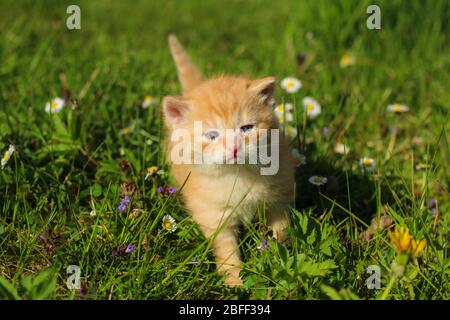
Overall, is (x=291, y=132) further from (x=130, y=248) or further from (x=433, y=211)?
(x=130, y=248)

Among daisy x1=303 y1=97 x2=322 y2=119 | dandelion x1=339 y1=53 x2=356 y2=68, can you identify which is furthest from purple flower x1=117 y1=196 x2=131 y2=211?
dandelion x1=339 y1=53 x2=356 y2=68

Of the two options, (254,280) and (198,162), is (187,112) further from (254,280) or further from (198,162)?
(254,280)

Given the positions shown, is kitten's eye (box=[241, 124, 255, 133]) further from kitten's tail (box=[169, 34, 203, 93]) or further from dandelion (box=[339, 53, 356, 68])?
dandelion (box=[339, 53, 356, 68])

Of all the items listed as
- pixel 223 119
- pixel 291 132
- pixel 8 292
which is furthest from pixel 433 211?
pixel 8 292

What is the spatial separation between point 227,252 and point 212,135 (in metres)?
0.40

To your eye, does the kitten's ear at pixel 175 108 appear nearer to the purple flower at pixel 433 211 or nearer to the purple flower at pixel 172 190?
the purple flower at pixel 172 190

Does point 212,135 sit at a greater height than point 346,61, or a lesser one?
lesser

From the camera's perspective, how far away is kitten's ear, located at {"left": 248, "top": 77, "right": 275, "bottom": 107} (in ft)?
6.08

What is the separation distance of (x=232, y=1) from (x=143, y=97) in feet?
7.85

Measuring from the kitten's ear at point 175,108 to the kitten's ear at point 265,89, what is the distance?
23 cm

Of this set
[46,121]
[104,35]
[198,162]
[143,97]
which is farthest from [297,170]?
[104,35]

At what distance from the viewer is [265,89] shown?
188 cm

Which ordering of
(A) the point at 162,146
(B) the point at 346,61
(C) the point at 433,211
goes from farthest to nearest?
(B) the point at 346,61 → (A) the point at 162,146 → (C) the point at 433,211
